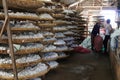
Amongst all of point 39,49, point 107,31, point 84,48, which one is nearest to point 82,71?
point 39,49

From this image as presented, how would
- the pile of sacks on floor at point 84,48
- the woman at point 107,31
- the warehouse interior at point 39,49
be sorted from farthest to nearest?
the pile of sacks on floor at point 84,48, the woman at point 107,31, the warehouse interior at point 39,49

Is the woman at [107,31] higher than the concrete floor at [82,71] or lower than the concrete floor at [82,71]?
higher

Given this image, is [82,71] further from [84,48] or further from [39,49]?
[84,48]

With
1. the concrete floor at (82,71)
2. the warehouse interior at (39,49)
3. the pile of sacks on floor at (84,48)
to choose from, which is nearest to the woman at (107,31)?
the warehouse interior at (39,49)

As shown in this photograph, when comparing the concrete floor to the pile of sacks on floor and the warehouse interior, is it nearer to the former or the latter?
the warehouse interior

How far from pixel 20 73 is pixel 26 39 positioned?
0.58 metres

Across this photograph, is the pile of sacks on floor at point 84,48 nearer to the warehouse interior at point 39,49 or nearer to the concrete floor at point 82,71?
the warehouse interior at point 39,49

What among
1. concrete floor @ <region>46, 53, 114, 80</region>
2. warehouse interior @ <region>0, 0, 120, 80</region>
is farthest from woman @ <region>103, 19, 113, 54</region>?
concrete floor @ <region>46, 53, 114, 80</region>

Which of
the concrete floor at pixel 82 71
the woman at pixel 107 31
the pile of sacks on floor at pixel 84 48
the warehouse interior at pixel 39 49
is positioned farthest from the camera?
the pile of sacks on floor at pixel 84 48

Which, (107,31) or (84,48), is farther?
(84,48)

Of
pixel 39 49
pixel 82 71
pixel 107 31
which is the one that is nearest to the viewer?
pixel 39 49

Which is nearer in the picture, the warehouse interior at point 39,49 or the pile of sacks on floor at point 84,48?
the warehouse interior at point 39,49

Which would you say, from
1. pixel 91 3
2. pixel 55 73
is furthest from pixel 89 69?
pixel 91 3

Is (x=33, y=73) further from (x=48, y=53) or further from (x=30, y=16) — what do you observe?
(x=48, y=53)
